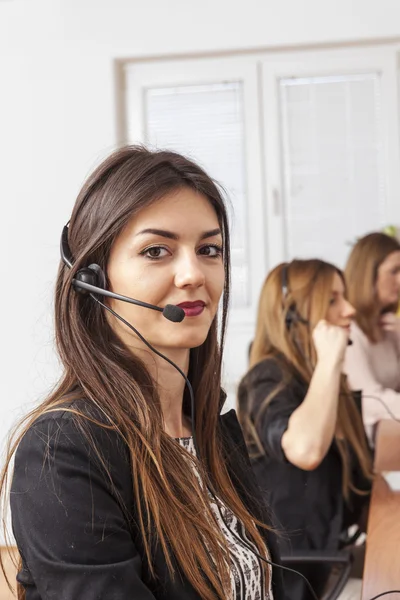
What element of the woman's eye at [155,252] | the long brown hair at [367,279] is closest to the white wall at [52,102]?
the long brown hair at [367,279]

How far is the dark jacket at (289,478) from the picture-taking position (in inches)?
80.3

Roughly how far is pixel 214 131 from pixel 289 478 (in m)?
2.46

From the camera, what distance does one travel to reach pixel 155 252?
1051mm

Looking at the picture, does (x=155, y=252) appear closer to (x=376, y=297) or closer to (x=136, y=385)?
(x=136, y=385)

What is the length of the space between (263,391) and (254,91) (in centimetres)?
236

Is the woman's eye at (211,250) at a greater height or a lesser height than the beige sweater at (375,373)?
greater

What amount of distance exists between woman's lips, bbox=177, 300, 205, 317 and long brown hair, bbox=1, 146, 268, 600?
0.30 feet

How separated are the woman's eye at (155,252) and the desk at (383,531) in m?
0.61

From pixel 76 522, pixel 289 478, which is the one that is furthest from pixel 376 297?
pixel 76 522

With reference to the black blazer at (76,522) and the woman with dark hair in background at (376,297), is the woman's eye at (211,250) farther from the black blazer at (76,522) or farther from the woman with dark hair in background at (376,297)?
the woman with dark hair in background at (376,297)

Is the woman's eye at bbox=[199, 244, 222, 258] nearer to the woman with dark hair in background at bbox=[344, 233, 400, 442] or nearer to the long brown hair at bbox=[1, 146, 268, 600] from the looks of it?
the long brown hair at bbox=[1, 146, 268, 600]

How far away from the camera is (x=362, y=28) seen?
155 inches

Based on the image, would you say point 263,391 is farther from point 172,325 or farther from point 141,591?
point 141,591

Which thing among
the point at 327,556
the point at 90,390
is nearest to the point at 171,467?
the point at 90,390
